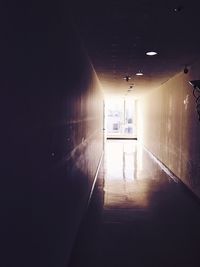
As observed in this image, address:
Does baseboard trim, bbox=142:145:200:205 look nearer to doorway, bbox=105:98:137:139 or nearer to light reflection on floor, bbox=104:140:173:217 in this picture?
light reflection on floor, bbox=104:140:173:217

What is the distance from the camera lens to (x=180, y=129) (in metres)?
7.76

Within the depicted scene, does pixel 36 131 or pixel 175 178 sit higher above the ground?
pixel 36 131

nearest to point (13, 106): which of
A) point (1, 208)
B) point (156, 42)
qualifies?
point (1, 208)

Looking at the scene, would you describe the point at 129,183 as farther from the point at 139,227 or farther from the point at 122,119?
the point at 122,119

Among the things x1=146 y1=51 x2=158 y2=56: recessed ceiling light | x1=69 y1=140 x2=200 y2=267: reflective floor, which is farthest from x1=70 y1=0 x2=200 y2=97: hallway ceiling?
x1=69 y1=140 x2=200 y2=267: reflective floor

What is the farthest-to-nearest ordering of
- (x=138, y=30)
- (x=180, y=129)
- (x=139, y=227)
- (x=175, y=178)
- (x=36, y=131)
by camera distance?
(x=175, y=178) < (x=180, y=129) < (x=139, y=227) < (x=138, y=30) < (x=36, y=131)

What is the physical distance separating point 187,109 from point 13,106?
6.04m

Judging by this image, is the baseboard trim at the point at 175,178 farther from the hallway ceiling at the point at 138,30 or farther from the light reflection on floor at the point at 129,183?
the hallway ceiling at the point at 138,30

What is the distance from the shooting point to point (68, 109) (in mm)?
3203

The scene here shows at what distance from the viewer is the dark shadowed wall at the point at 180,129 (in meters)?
6.29

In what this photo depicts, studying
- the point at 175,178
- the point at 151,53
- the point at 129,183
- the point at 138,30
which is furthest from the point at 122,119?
the point at 138,30

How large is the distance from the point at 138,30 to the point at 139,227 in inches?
→ 104

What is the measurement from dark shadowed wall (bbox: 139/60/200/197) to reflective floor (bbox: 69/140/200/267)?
1.71 feet

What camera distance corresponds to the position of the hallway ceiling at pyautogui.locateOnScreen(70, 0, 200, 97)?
321cm
